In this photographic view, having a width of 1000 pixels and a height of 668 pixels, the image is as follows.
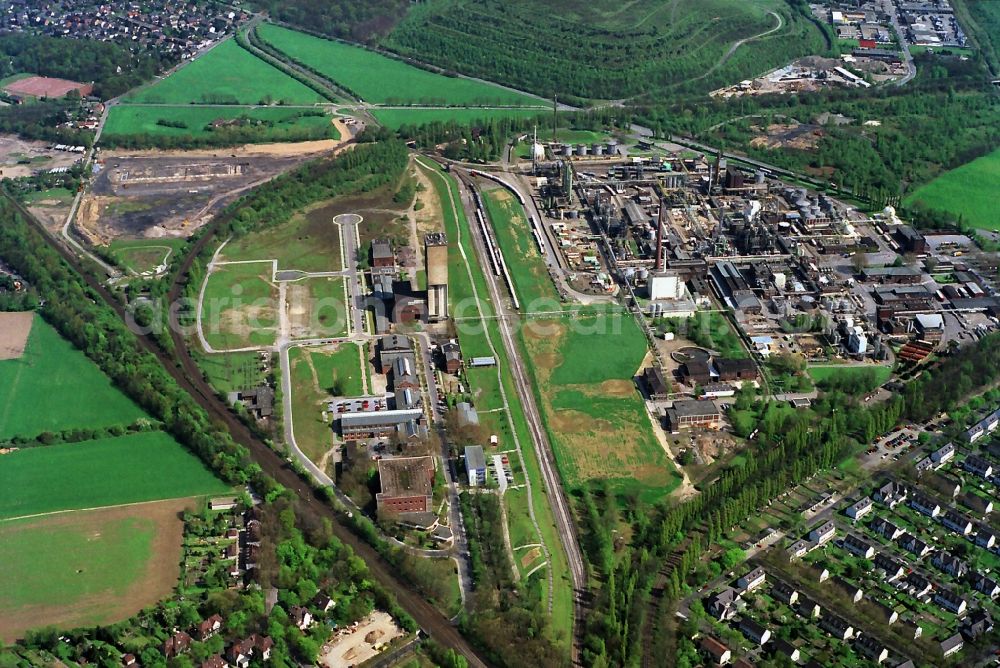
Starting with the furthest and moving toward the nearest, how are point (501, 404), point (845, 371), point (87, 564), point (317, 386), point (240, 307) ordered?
point (240, 307)
point (845, 371)
point (317, 386)
point (501, 404)
point (87, 564)

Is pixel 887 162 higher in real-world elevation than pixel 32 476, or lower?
higher

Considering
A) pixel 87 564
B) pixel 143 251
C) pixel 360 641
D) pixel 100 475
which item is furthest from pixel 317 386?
pixel 143 251

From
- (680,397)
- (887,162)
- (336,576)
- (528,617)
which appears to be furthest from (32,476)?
(887,162)

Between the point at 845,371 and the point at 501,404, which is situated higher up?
the point at 845,371

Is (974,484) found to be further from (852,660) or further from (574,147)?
(574,147)

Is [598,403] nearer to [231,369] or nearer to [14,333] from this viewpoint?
[231,369]

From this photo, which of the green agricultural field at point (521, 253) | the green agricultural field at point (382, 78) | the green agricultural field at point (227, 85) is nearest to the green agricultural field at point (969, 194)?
the green agricultural field at point (521, 253)

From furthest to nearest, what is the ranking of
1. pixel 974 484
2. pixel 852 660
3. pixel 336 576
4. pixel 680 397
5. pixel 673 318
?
pixel 673 318
pixel 680 397
pixel 974 484
pixel 336 576
pixel 852 660
